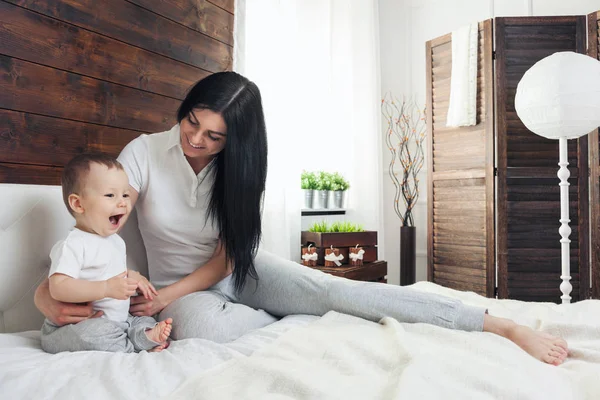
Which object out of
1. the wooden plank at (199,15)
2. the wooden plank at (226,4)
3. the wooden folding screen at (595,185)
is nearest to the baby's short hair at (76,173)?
the wooden plank at (199,15)

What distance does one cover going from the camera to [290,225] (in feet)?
10.3

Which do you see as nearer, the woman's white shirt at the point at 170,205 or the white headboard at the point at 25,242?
the white headboard at the point at 25,242

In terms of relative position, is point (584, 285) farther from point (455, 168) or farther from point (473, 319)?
point (473, 319)

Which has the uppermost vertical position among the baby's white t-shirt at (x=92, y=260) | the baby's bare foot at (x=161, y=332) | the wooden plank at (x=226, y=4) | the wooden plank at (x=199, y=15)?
the wooden plank at (x=226, y=4)

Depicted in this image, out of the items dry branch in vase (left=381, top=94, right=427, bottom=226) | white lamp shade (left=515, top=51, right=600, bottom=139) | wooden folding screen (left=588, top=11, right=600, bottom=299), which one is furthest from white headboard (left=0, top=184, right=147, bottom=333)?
dry branch in vase (left=381, top=94, right=427, bottom=226)

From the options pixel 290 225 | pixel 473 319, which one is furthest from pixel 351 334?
pixel 290 225

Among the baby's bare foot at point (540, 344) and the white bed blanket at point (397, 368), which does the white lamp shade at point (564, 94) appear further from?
the baby's bare foot at point (540, 344)

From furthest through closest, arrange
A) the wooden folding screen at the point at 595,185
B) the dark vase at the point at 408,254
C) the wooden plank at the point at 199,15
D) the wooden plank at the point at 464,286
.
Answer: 1. the dark vase at the point at 408,254
2. the wooden plank at the point at 464,286
3. the wooden folding screen at the point at 595,185
4. the wooden plank at the point at 199,15

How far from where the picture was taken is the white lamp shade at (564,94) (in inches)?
102

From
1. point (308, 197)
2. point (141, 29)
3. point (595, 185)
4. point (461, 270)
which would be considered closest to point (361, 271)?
point (308, 197)

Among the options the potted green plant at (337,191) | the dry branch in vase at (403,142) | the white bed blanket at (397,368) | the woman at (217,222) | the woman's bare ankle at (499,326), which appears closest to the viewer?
the white bed blanket at (397,368)

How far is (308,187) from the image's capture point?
345cm

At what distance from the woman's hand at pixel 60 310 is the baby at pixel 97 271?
2 centimetres

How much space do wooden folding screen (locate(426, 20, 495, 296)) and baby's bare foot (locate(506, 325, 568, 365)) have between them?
2177mm
